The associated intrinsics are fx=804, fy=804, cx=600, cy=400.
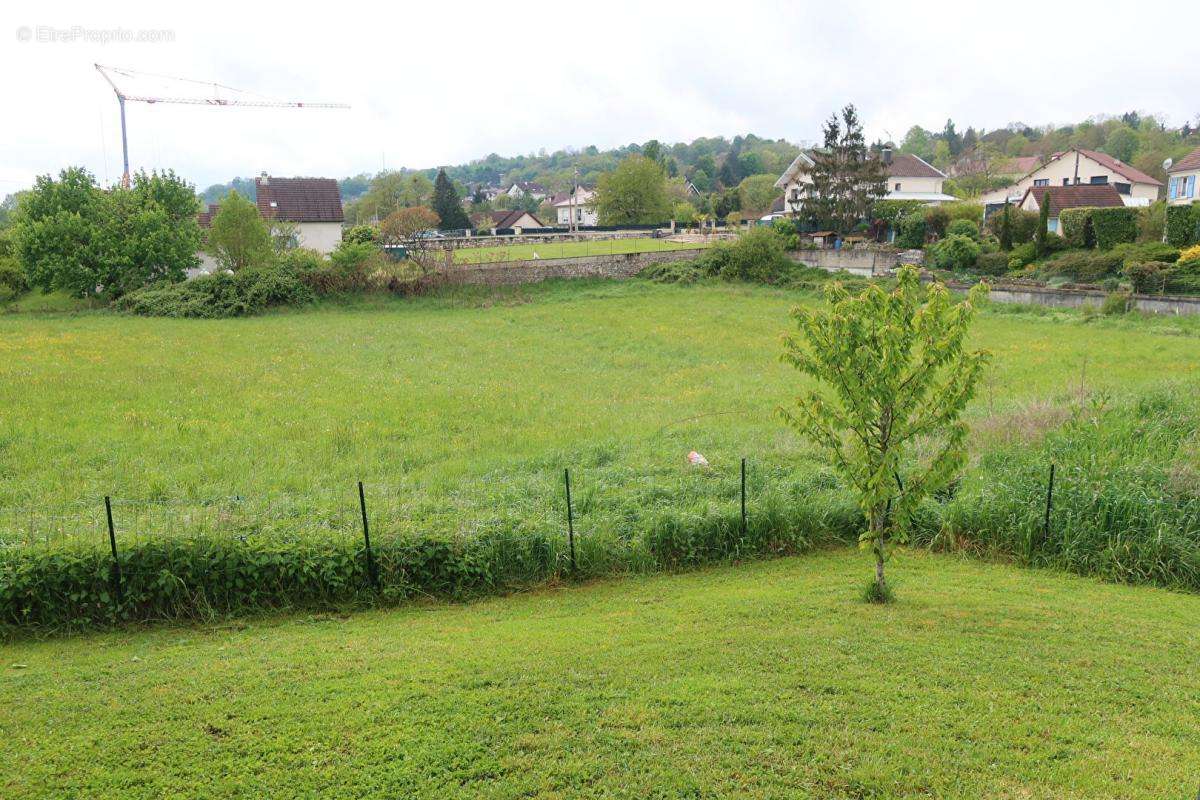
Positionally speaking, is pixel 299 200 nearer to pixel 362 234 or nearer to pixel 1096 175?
pixel 362 234

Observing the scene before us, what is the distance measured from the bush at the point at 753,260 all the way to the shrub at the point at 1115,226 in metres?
14.4

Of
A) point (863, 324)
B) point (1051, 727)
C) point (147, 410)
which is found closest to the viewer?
point (1051, 727)

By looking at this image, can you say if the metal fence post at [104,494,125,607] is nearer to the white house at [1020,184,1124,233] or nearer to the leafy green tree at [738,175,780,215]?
the white house at [1020,184,1124,233]

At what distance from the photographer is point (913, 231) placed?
46031 millimetres

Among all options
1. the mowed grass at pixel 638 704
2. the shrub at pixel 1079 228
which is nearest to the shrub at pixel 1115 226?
the shrub at pixel 1079 228

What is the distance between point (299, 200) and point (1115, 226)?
5147 centimetres

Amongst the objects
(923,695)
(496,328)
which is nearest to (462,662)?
(923,695)

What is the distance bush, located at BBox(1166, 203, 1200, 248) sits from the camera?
113 ft

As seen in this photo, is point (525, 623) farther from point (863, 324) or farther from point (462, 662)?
point (863, 324)

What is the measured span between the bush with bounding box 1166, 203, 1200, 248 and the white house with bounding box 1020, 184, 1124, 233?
8145 millimetres

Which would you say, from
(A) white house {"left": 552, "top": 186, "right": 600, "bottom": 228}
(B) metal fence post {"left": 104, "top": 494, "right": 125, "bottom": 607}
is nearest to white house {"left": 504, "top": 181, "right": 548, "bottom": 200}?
(A) white house {"left": 552, "top": 186, "right": 600, "bottom": 228}

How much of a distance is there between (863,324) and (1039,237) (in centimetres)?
3662

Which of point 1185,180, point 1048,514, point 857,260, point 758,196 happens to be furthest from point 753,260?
point 758,196

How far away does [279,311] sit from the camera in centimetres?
3703
